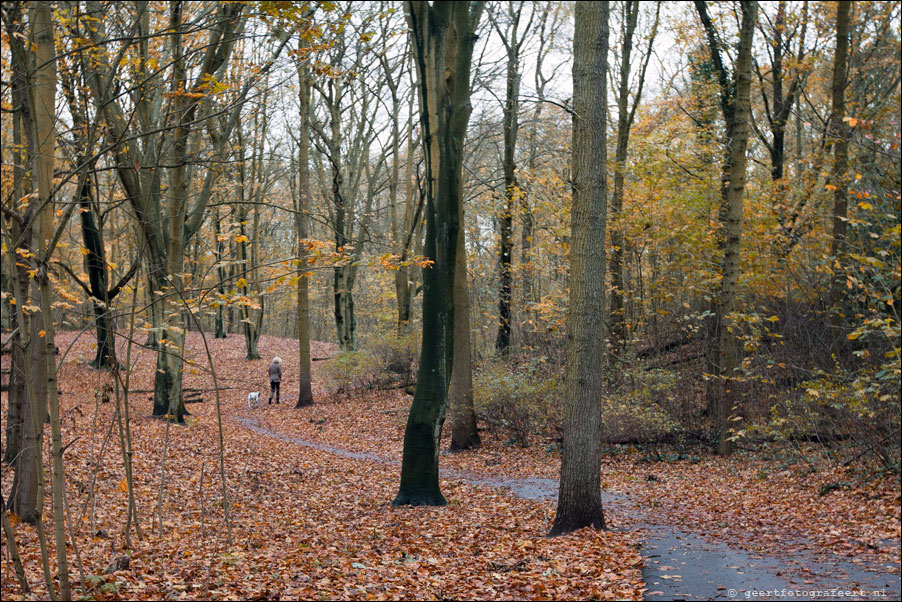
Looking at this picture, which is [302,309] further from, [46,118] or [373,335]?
[46,118]

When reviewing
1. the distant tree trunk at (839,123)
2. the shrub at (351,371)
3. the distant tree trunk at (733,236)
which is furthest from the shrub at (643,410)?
the shrub at (351,371)

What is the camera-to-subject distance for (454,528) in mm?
8062

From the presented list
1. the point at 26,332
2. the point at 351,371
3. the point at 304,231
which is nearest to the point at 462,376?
the point at 351,371

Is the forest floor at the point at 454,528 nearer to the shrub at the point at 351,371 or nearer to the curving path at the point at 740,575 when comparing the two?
the curving path at the point at 740,575

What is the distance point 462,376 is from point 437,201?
19.8 ft

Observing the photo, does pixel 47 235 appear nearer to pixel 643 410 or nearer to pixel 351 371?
pixel 643 410

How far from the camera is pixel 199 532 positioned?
25.2 ft

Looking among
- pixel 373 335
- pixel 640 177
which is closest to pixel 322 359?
pixel 373 335

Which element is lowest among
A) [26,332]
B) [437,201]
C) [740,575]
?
[740,575]

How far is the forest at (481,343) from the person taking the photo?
596cm

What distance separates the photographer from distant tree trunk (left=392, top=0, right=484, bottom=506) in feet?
29.9

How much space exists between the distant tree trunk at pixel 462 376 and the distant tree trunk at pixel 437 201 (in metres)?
4.56

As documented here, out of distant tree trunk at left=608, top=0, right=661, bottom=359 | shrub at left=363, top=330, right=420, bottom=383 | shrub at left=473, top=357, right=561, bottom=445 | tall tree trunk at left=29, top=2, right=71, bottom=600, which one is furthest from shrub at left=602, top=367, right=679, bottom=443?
tall tree trunk at left=29, top=2, right=71, bottom=600

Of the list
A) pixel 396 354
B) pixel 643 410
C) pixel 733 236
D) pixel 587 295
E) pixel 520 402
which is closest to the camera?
pixel 587 295
